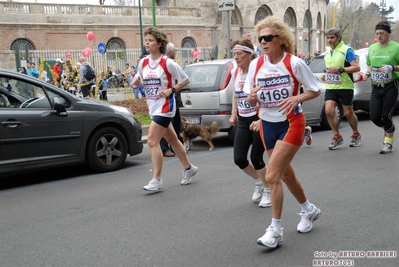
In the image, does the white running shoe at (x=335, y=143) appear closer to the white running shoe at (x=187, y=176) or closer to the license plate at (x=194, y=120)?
the license plate at (x=194, y=120)

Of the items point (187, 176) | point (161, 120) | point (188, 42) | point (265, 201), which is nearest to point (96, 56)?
point (188, 42)

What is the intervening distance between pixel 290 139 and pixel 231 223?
4.06 feet

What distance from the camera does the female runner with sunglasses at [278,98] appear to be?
4.08 m

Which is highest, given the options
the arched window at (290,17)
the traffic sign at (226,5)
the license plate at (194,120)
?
the arched window at (290,17)

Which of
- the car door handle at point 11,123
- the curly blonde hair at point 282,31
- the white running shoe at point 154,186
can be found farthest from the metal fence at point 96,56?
the curly blonde hair at point 282,31

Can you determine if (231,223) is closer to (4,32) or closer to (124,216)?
(124,216)

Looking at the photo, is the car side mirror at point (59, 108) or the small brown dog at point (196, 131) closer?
the car side mirror at point (59, 108)

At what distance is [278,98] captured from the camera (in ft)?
13.7

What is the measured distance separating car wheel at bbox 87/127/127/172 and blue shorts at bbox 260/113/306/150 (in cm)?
384

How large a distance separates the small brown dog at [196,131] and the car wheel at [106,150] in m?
1.81

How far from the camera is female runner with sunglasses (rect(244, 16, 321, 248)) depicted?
408 centimetres

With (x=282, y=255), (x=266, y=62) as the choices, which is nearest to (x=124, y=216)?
(x=282, y=255)

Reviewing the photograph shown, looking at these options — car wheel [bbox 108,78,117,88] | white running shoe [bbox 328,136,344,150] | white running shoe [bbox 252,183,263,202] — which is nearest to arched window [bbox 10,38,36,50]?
car wheel [bbox 108,78,117,88]

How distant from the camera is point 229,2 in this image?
531 inches
